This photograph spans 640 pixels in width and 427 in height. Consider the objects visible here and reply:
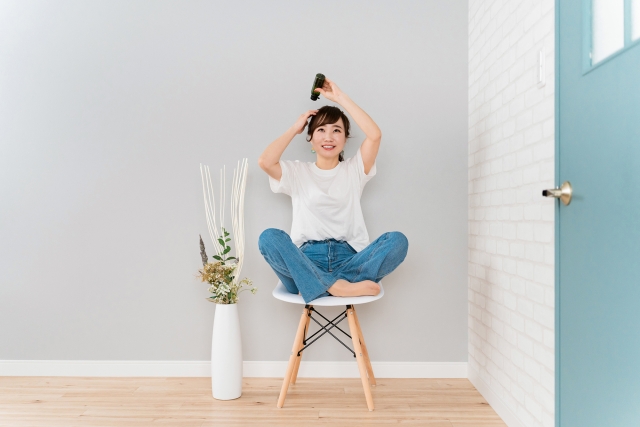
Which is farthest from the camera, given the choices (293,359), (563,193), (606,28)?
(293,359)

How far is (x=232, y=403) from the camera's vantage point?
205 centimetres

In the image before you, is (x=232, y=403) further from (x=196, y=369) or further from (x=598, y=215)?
(x=598, y=215)

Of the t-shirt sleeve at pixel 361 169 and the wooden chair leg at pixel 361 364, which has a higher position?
the t-shirt sleeve at pixel 361 169

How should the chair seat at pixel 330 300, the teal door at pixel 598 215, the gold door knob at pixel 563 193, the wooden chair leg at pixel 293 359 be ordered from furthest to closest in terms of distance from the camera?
the wooden chair leg at pixel 293 359 → the chair seat at pixel 330 300 → the gold door knob at pixel 563 193 → the teal door at pixel 598 215

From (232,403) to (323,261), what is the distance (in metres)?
0.70

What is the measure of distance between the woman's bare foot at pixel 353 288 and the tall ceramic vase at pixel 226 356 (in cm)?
50

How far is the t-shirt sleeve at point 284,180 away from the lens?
222 cm

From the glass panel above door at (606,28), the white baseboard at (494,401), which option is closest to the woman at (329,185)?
the white baseboard at (494,401)

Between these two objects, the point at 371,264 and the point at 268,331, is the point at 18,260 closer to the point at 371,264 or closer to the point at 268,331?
the point at 268,331

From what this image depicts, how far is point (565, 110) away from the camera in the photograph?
138cm

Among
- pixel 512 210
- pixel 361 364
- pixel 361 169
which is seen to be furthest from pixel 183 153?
pixel 512 210

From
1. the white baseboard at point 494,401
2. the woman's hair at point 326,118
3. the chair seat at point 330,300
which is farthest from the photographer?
the woman's hair at point 326,118

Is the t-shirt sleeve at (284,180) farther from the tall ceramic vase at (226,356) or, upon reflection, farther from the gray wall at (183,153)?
the tall ceramic vase at (226,356)

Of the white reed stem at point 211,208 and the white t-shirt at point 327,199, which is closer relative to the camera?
the white t-shirt at point 327,199
